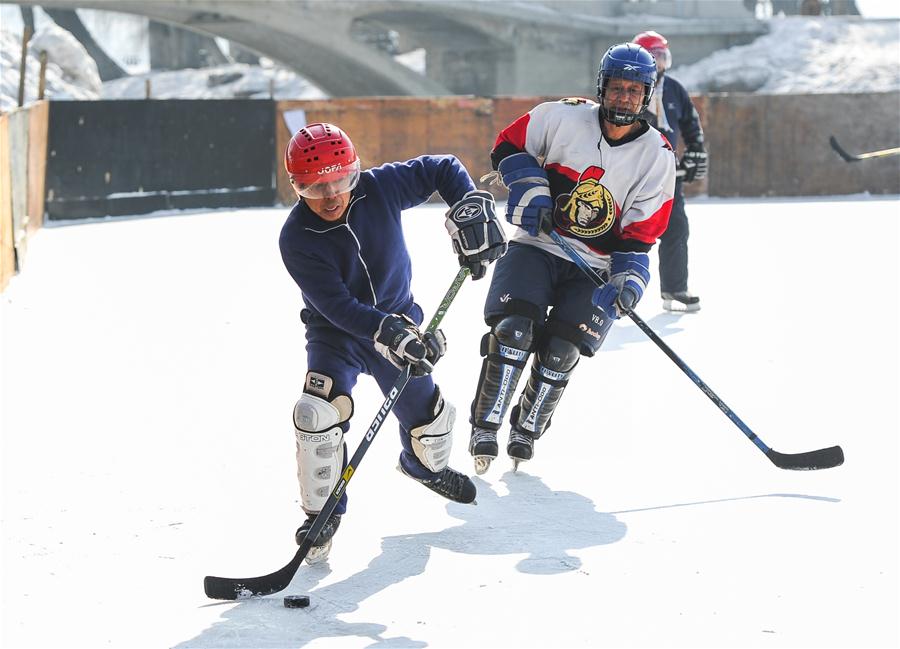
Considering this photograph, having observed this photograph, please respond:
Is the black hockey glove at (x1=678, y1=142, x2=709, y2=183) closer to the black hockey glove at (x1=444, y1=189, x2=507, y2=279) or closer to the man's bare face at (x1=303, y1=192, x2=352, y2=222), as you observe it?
the black hockey glove at (x1=444, y1=189, x2=507, y2=279)

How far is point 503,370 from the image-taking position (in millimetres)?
4660

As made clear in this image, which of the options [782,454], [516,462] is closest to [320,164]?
[516,462]

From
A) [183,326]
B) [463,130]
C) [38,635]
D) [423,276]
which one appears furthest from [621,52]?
[463,130]

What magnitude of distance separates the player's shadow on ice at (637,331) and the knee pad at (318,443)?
11.2 feet

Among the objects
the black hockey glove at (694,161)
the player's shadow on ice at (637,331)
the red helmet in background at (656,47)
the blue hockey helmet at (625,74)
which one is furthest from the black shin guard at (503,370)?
the black hockey glove at (694,161)

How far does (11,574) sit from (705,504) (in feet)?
7.28

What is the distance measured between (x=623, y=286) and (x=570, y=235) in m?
0.33

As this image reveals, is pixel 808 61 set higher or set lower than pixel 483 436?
higher

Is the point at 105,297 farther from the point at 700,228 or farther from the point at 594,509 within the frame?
the point at 700,228

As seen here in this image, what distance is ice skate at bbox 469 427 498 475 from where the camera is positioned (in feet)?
15.0

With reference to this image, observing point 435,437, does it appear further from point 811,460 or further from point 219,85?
point 219,85

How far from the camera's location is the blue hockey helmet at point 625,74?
4621 mm

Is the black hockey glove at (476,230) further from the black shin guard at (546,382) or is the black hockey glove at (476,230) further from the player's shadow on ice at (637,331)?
the player's shadow on ice at (637,331)

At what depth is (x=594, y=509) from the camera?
4328 mm
